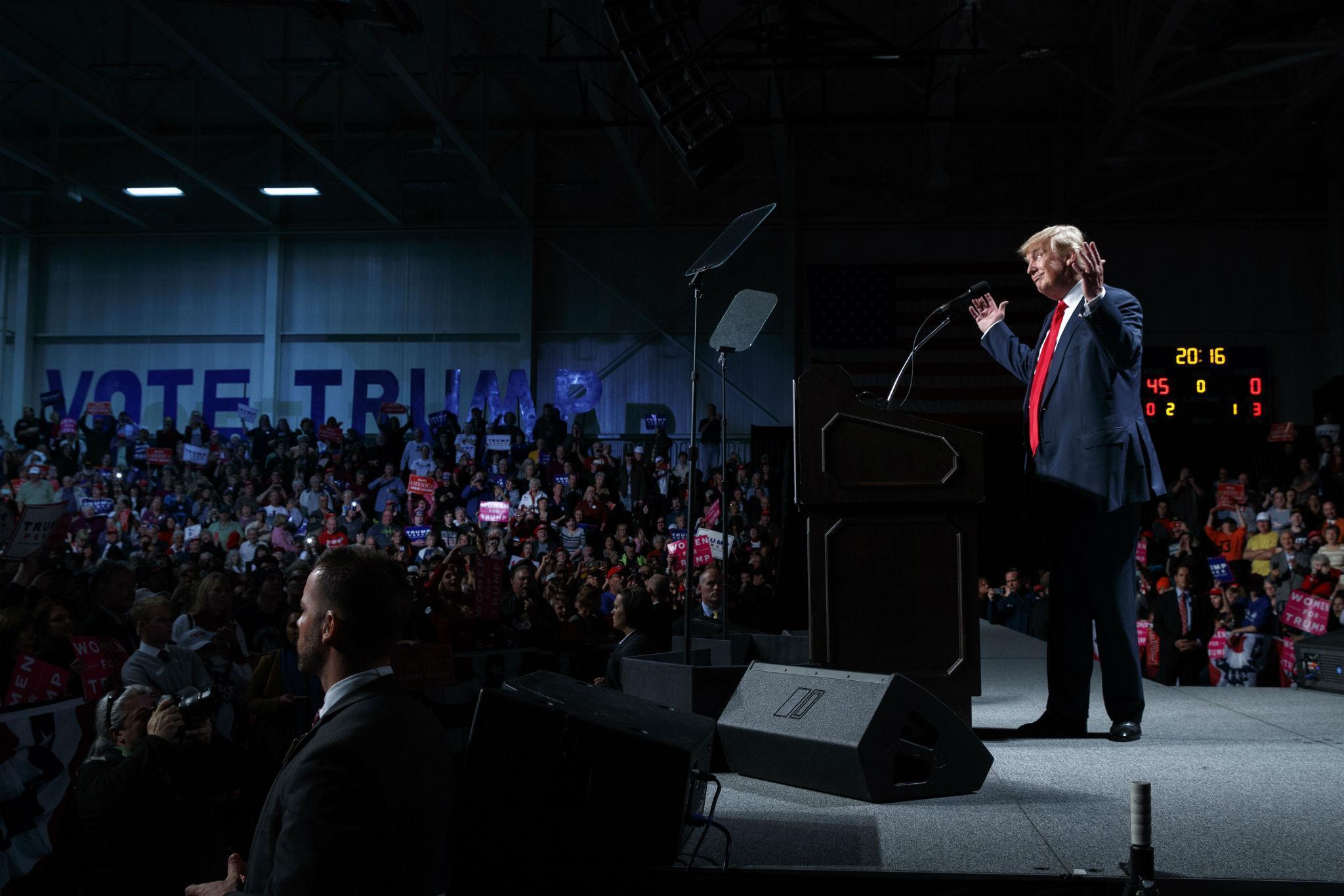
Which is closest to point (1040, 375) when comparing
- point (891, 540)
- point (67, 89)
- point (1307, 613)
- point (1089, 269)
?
point (1089, 269)

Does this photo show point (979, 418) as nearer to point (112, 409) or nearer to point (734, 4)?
point (734, 4)

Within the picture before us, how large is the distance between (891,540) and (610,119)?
13.0m

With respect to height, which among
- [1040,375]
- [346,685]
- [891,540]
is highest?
[1040,375]

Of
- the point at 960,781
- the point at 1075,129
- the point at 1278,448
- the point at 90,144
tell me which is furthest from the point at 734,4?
the point at 960,781

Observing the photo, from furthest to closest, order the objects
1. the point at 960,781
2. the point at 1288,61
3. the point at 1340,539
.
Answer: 1. the point at 1288,61
2. the point at 1340,539
3. the point at 960,781

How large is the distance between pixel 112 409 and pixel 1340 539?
18622 millimetres

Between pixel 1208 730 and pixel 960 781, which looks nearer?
pixel 960 781

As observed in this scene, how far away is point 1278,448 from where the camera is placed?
14.8 metres

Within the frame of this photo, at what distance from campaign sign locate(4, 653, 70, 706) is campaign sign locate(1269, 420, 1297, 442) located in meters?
14.3

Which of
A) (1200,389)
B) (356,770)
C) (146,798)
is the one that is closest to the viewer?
(356,770)

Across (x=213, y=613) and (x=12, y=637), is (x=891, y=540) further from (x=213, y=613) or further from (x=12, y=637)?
(x=213, y=613)

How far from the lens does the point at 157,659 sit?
17.2 ft

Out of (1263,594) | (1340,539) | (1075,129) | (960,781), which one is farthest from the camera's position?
(1075,129)

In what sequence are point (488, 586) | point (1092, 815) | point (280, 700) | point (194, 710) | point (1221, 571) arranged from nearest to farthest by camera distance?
point (1092, 815)
point (194, 710)
point (280, 700)
point (488, 586)
point (1221, 571)
